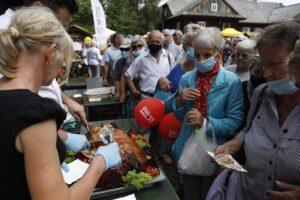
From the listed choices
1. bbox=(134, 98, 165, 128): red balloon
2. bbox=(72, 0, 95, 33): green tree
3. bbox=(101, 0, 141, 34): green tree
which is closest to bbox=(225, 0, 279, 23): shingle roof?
bbox=(101, 0, 141, 34): green tree

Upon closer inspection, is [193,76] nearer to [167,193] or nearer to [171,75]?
[167,193]

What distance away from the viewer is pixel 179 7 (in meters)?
41.6

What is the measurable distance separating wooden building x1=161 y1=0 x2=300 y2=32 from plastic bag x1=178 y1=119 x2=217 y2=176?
37.0 metres

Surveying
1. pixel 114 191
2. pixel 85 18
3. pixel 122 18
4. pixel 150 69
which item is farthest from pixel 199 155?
pixel 122 18

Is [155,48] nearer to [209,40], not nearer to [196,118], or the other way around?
[209,40]

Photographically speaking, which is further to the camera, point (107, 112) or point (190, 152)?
point (107, 112)

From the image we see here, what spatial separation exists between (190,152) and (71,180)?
940 millimetres

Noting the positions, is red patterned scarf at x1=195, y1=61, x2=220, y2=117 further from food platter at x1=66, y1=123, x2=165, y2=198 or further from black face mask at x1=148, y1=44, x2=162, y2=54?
black face mask at x1=148, y1=44, x2=162, y2=54

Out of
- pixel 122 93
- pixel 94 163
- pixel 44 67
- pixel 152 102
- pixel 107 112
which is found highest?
pixel 44 67

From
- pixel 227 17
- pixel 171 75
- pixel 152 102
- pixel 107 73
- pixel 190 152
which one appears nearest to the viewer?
pixel 190 152

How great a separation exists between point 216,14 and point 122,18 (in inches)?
524

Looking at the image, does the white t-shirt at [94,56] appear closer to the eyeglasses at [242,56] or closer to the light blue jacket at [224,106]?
the eyeglasses at [242,56]

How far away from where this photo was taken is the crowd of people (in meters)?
0.97

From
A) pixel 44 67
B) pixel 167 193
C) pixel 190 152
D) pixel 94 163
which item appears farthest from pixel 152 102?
pixel 44 67
